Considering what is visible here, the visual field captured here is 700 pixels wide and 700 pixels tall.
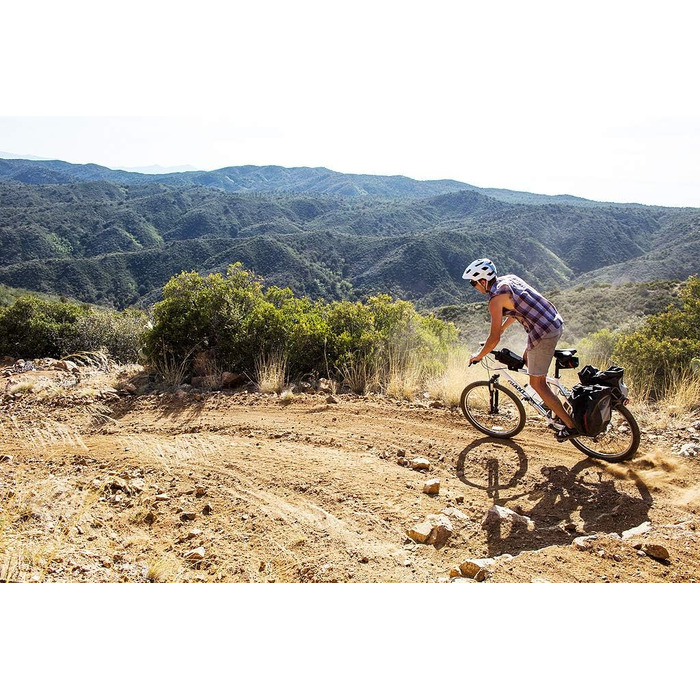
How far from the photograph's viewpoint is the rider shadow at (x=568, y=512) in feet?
9.52

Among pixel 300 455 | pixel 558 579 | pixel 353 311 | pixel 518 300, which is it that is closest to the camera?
pixel 558 579

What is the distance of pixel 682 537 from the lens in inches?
107

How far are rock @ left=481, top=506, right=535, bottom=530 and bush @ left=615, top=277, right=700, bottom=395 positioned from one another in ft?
10.5

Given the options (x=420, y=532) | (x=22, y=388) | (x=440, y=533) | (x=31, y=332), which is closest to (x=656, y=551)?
(x=440, y=533)

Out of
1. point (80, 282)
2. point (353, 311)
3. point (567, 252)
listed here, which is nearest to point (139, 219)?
point (80, 282)

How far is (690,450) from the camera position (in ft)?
12.5

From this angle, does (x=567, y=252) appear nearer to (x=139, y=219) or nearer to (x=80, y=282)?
(x=80, y=282)

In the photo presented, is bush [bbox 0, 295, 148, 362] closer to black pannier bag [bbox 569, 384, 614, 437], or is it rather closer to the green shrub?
the green shrub

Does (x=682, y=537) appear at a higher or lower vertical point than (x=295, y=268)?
lower

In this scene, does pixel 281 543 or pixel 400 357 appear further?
pixel 400 357

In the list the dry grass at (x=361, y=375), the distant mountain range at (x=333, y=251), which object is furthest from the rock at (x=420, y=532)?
the distant mountain range at (x=333, y=251)

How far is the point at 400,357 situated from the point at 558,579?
13.5 ft

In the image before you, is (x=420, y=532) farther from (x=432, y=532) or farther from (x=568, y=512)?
(x=568, y=512)

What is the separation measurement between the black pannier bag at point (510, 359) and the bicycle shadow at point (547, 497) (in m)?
0.73
